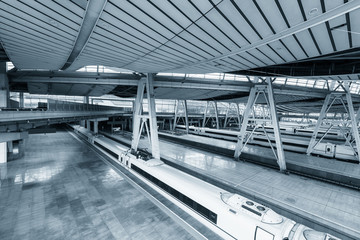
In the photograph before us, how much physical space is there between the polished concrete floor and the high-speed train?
1.15 metres

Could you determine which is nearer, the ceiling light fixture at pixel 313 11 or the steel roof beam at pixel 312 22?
the steel roof beam at pixel 312 22

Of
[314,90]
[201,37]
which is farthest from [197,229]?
[314,90]

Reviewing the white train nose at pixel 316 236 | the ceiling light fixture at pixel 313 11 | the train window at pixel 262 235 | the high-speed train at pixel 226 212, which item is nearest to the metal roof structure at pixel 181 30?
the ceiling light fixture at pixel 313 11

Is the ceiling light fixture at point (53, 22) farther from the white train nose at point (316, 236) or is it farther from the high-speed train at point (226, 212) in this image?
the white train nose at point (316, 236)

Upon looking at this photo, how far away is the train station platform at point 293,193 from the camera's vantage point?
749cm

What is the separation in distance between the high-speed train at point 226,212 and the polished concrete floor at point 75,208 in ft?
3.78

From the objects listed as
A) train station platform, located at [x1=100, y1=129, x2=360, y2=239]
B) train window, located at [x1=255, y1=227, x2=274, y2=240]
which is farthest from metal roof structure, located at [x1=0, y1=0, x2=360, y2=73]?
train station platform, located at [x1=100, y1=129, x2=360, y2=239]

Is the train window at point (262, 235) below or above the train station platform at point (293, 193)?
above

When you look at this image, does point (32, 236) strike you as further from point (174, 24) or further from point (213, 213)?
point (174, 24)

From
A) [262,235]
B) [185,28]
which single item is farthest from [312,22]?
[262,235]

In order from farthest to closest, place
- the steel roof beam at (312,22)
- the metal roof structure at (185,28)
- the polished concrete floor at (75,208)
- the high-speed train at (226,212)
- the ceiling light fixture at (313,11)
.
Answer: the polished concrete floor at (75,208)
the high-speed train at (226,212)
the metal roof structure at (185,28)
the ceiling light fixture at (313,11)
the steel roof beam at (312,22)

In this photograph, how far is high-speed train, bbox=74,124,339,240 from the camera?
5191mm

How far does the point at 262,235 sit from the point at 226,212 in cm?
127

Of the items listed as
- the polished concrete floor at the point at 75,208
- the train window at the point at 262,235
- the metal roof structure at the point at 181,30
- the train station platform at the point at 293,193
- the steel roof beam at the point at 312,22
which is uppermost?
the metal roof structure at the point at 181,30
